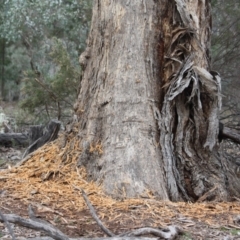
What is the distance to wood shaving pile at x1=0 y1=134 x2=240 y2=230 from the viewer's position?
5.01 meters

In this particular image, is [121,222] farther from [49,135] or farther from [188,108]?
[49,135]

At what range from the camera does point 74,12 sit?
1567 cm

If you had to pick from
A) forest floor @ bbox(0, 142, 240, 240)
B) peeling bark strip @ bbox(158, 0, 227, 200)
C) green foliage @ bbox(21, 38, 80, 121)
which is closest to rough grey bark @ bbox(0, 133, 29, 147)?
green foliage @ bbox(21, 38, 80, 121)

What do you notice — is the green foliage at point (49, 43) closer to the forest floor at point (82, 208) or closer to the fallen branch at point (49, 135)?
the fallen branch at point (49, 135)

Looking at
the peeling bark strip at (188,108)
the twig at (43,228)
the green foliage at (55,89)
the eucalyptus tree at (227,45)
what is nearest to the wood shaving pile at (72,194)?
the peeling bark strip at (188,108)

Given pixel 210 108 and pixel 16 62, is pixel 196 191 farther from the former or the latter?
pixel 16 62

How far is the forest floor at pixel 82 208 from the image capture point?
15.0 feet

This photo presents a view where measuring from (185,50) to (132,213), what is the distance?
2113mm

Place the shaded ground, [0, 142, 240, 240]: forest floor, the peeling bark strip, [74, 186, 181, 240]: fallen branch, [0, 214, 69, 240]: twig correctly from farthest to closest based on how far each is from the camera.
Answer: the peeling bark strip < [0, 142, 240, 240]: forest floor < the shaded ground < [74, 186, 181, 240]: fallen branch < [0, 214, 69, 240]: twig

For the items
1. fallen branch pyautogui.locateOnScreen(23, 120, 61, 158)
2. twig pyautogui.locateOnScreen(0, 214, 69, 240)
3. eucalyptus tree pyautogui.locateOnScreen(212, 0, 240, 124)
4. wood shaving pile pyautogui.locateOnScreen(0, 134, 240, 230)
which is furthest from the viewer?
eucalyptus tree pyautogui.locateOnScreen(212, 0, 240, 124)

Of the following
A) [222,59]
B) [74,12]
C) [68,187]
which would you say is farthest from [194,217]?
[74,12]

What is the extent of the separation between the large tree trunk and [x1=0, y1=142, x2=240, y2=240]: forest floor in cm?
28

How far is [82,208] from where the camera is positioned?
507 cm

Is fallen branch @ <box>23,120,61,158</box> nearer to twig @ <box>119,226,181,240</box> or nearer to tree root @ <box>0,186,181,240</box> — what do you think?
tree root @ <box>0,186,181,240</box>
